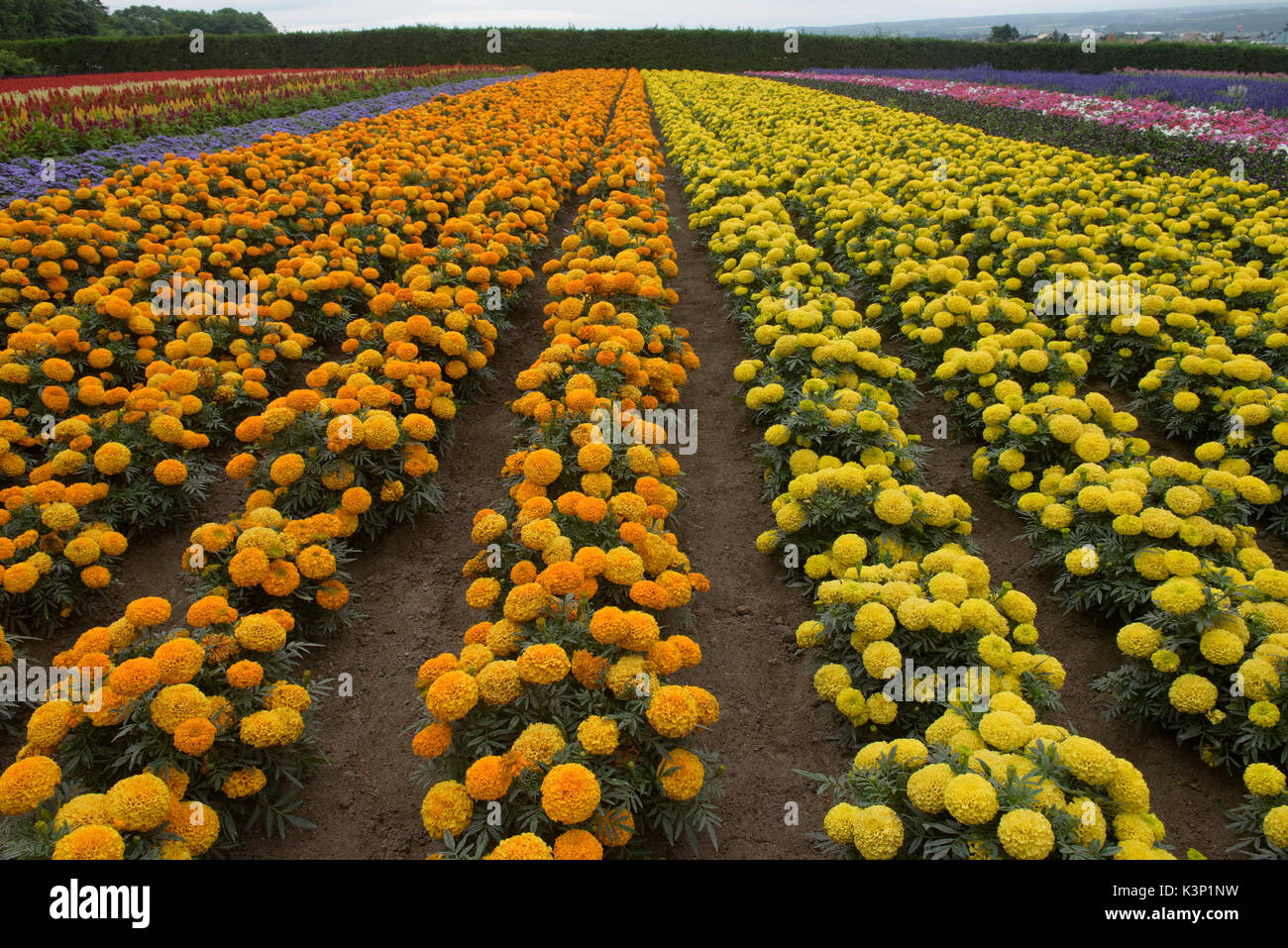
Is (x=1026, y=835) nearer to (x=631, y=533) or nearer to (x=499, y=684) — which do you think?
(x=499, y=684)

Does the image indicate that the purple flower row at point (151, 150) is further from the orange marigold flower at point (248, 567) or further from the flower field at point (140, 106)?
the orange marigold flower at point (248, 567)

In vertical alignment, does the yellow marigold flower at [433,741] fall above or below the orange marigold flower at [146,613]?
below

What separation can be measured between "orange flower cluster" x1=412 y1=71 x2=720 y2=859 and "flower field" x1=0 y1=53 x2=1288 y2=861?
0.07 ft

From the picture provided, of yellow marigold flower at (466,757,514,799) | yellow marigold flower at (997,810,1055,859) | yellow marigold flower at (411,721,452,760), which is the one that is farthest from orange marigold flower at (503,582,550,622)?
yellow marigold flower at (997,810,1055,859)

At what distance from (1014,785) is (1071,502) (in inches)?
112

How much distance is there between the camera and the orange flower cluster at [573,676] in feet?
8.46

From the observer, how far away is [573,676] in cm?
305

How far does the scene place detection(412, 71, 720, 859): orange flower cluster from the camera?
2.58 metres

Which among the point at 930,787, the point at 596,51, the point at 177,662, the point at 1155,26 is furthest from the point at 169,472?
the point at 1155,26

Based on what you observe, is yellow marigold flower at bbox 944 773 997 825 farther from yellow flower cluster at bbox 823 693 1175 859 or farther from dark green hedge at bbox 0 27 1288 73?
dark green hedge at bbox 0 27 1288 73

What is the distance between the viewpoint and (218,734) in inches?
116

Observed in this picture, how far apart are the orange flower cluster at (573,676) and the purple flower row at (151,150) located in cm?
761

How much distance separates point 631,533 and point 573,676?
34.2 inches

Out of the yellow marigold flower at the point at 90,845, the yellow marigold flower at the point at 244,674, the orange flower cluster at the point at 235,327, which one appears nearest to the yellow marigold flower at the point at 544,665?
the yellow marigold flower at the point at 244,674
